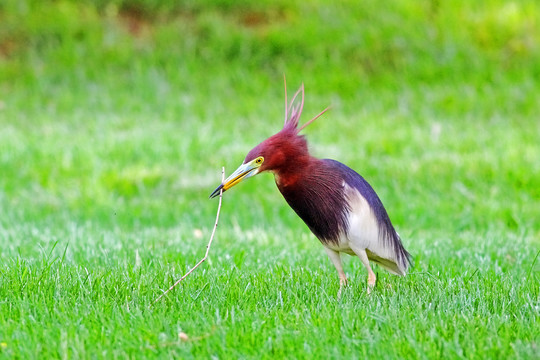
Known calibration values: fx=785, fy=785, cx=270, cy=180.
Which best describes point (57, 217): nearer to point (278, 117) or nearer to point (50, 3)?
point (278, 117)

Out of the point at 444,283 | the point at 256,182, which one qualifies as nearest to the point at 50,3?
the point at 256,182

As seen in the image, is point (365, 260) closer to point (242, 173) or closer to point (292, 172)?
point (292, 172)

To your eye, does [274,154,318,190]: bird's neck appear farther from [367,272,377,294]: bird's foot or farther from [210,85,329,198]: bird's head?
[367,272,377,294]: bird's foot

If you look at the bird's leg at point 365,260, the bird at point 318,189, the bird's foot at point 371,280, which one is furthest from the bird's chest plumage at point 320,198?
the bird's foot at point 371,280

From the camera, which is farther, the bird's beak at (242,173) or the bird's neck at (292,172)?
the bird's neck at (292,172)

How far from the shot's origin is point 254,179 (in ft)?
31.8

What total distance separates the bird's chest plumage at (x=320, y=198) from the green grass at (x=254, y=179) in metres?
0.38

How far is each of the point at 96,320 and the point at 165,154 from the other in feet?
22.2

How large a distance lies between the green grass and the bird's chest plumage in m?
0.38

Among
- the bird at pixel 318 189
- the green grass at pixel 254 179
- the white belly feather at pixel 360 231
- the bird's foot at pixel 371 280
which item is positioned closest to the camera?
the green grass at pixel 254 179

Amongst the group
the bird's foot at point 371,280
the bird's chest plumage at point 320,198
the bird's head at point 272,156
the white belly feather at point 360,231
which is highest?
the bird's head at point 272,156

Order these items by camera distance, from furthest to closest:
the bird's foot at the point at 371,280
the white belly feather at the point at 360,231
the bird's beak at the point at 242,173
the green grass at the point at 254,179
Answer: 1. the bird's foot at the point at 371,280
2. the white belly feather at the point at 360,231
3. the bird's beak at the point at 242,173
4. the green grass at the point at 254,179

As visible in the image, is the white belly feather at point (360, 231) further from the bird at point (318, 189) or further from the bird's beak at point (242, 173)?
the bird's beak at point (242, 173)

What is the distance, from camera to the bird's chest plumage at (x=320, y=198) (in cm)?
400
